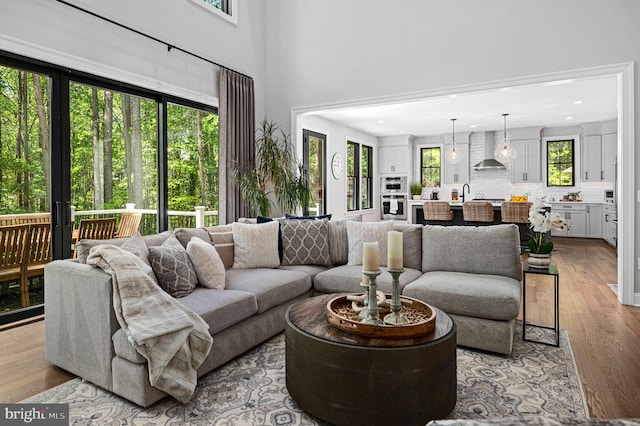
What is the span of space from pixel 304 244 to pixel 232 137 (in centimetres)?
218

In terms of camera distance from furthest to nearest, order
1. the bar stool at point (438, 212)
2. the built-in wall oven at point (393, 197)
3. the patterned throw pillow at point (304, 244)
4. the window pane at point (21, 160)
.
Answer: the built-in wall oven at point (393, 197) → the bar stool at point (438, 212) → the patterned throw pillow at point (304, 244) → the window pane at point (21, 160)

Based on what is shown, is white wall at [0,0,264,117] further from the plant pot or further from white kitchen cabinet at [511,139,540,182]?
white kitchen cabinet at [511,139,540,182]

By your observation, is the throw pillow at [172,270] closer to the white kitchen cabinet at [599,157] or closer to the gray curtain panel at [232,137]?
the gray curtain panel at [232,137]

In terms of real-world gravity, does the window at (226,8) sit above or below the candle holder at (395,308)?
above

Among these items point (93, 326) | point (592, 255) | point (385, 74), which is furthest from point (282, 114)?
point (592, 255)

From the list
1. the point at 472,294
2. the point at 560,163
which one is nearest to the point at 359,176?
the point at 560,163

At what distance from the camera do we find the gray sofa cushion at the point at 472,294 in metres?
2.69

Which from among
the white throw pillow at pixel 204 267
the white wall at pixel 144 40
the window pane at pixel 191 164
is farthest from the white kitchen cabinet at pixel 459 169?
the white throw pillow at pixel 204 267

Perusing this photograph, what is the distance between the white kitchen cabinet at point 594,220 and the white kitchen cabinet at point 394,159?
4.17 m

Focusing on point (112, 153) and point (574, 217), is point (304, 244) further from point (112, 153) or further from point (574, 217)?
point (574, 217)

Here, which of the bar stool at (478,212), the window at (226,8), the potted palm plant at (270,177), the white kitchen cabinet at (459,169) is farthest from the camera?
the white kitchen cabinet at (459,169)

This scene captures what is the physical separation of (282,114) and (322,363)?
466 cm

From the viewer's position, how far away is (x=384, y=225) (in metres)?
3.83

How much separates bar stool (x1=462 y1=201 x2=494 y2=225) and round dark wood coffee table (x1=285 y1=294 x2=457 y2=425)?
5.50m
